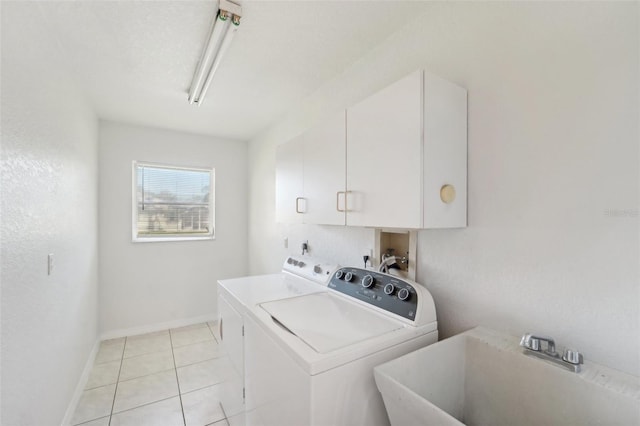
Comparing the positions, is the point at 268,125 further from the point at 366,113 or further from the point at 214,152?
the point at 366,113

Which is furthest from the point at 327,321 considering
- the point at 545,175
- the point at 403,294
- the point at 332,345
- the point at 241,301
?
the point at 545,175

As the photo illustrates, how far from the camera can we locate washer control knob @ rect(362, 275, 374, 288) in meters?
1.55

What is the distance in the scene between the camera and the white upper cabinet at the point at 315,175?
1630 mm

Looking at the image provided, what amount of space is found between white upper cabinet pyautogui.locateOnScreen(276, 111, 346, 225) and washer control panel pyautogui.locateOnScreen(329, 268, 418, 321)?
338 mm

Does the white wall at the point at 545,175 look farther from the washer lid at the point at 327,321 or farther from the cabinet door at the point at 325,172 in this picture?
the cabinet door at the point at 325,172

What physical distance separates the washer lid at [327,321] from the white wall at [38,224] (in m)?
1.10

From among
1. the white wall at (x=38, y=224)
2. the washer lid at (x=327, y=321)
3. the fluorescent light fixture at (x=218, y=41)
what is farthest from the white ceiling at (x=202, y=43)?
the washer lid at (x=327, y=321)

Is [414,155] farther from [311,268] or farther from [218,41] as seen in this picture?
[218,41]

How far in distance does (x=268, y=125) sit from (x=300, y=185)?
168 cm

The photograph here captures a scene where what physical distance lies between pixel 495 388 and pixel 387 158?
1.03 metres

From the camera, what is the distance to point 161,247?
3564 millimetres

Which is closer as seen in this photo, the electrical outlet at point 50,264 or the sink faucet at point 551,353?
the sink faucet at point 551,353

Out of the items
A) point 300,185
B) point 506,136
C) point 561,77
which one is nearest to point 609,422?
point 506,136

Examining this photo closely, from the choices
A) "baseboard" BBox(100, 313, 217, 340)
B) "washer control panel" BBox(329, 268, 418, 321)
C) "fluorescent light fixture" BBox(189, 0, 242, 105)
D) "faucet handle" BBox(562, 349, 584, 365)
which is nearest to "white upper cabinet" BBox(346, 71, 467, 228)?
"washer control panel" BBox(329, 268, 418, 321)
